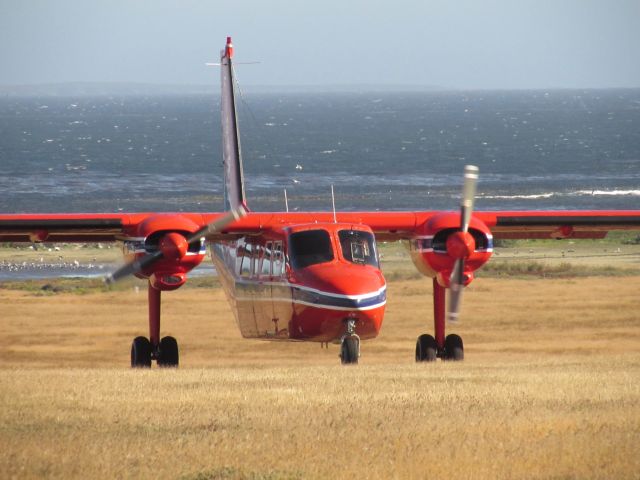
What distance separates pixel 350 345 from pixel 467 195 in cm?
305

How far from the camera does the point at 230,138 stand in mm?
26938

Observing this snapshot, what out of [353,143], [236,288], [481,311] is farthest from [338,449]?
[353,143]

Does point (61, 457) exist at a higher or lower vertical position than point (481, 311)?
higher

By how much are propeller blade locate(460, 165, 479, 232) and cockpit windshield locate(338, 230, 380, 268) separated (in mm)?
1590

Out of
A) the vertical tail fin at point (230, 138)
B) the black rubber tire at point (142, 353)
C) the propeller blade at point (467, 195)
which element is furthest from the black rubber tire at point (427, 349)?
the black rubber tire at point (142, 353)

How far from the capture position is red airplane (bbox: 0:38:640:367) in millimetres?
19938

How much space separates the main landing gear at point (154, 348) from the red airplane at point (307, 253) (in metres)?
0.02

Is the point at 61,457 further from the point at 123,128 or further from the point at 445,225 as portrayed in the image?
the point at 123,128

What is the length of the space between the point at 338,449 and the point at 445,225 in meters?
10.3

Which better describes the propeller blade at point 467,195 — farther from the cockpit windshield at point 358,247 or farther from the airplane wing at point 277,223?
the cockpit windshield at point 358,247

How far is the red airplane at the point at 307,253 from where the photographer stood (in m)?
19.9

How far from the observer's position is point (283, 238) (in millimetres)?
20953

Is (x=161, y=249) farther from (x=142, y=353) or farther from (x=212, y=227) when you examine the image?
(x=142, y=353)

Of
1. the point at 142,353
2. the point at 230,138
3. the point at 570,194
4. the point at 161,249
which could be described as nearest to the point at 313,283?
the point at 161,249
